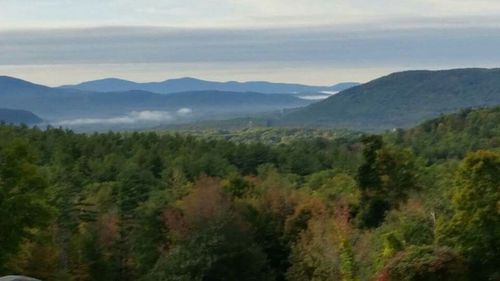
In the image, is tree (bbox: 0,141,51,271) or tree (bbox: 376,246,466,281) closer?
tree (bbox: 376,246,466,281)

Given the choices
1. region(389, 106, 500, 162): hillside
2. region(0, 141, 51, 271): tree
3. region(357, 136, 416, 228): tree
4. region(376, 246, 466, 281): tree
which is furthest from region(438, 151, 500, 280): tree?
region(389, 106, 500, 162): hillside

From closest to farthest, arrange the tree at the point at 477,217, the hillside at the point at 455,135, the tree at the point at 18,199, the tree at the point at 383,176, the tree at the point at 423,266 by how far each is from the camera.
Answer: the tree at the point at 423,266 → the tree at the point at 477,217 → the tree at the point at 18,199 → the tree at the point at 383,176 → the hillside at the point at 455,135

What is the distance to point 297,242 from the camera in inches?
1492

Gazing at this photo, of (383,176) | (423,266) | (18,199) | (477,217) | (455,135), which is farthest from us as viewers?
(455,135)

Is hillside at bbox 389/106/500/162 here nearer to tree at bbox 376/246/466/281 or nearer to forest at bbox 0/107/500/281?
forest at bbox 0/107/500/281

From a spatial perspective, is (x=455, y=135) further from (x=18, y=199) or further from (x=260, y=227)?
(x=18, y=199)

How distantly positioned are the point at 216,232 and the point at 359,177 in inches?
483

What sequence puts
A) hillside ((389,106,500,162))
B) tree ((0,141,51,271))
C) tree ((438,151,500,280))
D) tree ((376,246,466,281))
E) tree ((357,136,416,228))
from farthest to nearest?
hillside ((389,106,500,162)) → tree ((357,136,416,228)) → tree ((0,141,51,271)) → tree ((438,151,500,280)) → tree ((376,246,466,281))

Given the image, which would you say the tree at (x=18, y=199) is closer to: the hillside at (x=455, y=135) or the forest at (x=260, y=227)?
the forest at (x=260, y=227)

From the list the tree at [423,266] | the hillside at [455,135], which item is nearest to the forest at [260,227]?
the tree at [423,266]

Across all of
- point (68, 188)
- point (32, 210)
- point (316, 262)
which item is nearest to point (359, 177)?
point (316, 262)

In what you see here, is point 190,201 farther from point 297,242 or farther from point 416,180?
point 416,180

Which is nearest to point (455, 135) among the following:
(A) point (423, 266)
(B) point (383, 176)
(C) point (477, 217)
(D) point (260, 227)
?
(B) point (383, 176)

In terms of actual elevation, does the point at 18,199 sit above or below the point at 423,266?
above
